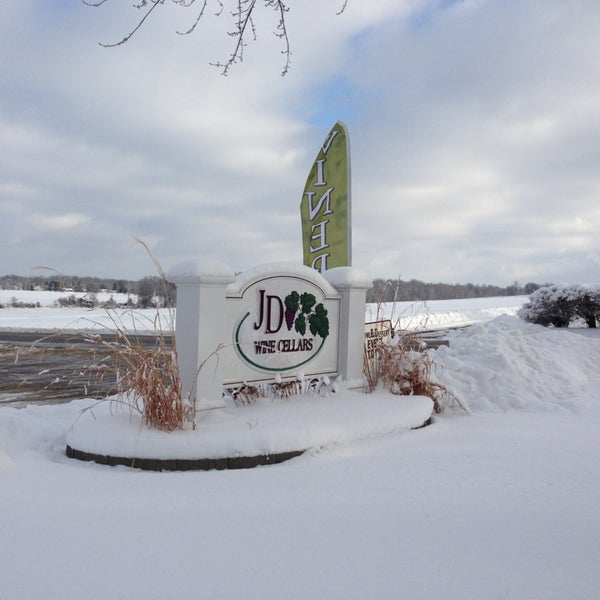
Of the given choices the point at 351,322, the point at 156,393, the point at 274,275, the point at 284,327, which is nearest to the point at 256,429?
the point at 156,393

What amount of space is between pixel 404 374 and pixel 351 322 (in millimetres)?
812

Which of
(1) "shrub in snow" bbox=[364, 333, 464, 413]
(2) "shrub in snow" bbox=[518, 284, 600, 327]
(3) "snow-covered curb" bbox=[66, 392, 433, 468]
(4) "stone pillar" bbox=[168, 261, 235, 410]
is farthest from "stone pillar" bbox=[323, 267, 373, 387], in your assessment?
(2) "shrub in snow" bbox=[518, 284, 600, 327]

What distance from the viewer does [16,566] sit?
2703mm

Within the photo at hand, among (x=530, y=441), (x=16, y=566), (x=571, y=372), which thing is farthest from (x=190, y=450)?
(x=571, y=372)

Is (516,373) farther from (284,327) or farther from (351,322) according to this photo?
(284,327)

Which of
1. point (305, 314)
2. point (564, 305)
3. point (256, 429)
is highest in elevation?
point (564, 305)

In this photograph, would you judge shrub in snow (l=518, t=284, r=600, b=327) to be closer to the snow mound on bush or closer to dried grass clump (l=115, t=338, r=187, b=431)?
the snow mound on bush

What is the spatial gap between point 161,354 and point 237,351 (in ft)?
2.52

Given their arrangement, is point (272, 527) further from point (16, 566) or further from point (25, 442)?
point (25, 442)

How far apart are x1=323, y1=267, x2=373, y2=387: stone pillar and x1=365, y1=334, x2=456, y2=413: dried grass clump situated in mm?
190

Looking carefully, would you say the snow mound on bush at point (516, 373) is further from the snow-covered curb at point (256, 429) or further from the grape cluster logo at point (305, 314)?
the grape cluster logo at point (305, 314)

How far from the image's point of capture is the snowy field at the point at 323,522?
2.54 meters

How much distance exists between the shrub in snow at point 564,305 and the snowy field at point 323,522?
9.70m

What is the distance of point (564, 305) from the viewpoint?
1442 cm
